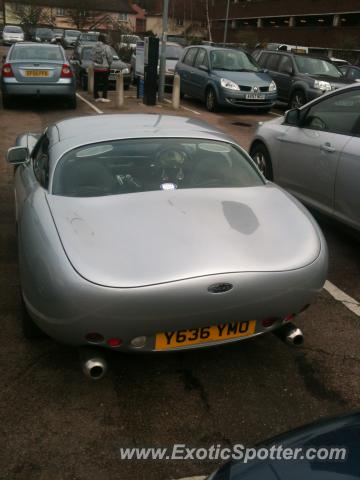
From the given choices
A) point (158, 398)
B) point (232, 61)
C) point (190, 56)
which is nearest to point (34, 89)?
point (190, 56)

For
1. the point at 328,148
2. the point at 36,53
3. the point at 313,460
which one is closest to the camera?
the point at 313,460

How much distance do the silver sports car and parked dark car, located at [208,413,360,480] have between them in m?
0.87

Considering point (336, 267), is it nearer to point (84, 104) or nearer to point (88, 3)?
point (84, 104)

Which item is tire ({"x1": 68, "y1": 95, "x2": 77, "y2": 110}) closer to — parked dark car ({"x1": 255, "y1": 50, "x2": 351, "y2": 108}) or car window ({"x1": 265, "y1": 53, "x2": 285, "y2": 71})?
parked dark car ({"x1": 255, "y1": 50, "x2": 351, "y2": 108})

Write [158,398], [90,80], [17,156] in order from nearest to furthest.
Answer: [158,398] < [17,156] < [90,80]

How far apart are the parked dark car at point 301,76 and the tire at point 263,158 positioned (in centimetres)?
803

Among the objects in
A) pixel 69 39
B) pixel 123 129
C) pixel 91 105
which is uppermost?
pixel 123 129

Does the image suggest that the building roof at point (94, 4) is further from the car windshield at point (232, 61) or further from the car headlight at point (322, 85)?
the car headlight at point (322, 85)

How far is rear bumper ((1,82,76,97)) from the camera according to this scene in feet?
38.8

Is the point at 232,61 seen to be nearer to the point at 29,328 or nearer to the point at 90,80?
the point at 90,80

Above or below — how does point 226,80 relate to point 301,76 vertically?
below

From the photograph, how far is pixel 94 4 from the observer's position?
5847cm

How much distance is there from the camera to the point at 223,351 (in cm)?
329

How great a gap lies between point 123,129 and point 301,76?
11.8 m
